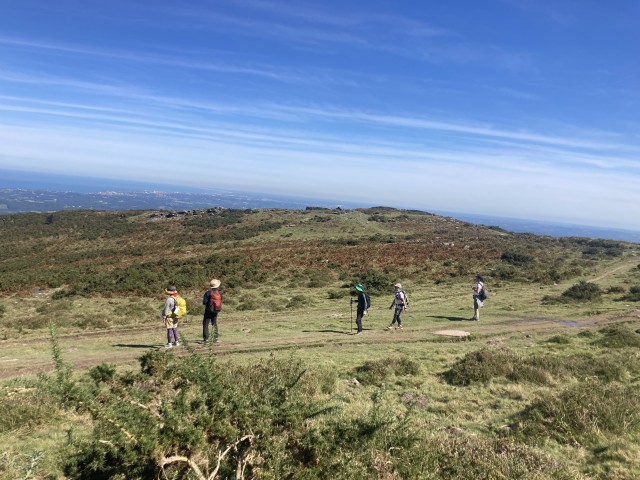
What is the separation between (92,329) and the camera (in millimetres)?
17859

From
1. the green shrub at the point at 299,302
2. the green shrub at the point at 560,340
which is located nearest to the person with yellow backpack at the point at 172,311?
the green shrub at the point at 299,302

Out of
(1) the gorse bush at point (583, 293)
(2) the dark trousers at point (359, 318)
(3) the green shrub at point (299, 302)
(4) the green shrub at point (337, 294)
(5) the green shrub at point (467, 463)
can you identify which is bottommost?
(3) the green shrub at point (299, 302)

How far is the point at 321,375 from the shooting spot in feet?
32.7

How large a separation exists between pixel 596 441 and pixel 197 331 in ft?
45.6

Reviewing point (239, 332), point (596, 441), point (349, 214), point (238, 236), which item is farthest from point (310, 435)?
point (349, 214)

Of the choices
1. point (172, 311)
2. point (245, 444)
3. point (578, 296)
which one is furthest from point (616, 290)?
point (245, 444)

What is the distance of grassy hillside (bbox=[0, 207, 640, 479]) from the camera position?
4.55 metres

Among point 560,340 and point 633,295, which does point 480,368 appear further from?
point 633,295

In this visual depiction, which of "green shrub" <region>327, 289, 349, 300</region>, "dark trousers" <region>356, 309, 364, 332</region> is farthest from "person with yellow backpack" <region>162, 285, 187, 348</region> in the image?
"green shrub" <region>327, 289, 349, 300</region>

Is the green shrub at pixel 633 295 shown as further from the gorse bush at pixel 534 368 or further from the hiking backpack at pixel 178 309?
the hiking backpack at pixel 178 309

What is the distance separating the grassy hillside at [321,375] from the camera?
4.55 meters

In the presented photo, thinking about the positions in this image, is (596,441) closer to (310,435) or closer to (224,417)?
(310,435)

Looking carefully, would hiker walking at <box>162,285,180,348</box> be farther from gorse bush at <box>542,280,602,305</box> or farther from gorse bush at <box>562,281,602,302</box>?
gorse bush at <box>562,281,602,302</box>

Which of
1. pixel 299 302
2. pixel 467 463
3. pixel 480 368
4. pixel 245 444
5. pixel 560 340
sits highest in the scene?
pixel 245 444
